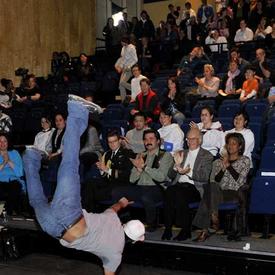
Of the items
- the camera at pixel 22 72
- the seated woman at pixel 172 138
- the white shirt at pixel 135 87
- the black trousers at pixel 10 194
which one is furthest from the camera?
the camera at pixel 22 72

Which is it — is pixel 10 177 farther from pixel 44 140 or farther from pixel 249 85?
pixel 249 85

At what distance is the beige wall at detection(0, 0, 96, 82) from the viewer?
1284 centimetres

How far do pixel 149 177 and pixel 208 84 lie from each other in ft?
10.7

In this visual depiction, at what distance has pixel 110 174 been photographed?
629cm

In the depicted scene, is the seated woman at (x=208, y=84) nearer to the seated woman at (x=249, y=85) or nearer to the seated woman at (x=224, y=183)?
the seated woman at (x=249, y=85)

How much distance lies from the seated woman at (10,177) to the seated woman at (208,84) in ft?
10.6

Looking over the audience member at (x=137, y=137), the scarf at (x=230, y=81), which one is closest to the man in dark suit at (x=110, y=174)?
the audience member at (x=137, y=137)

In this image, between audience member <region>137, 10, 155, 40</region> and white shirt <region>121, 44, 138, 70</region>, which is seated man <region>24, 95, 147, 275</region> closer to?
white shirt <region>121, 44, 138, 70</region>

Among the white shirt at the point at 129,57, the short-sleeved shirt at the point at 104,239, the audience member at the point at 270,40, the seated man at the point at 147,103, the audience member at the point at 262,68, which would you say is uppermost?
the audience member at the point at 270,40

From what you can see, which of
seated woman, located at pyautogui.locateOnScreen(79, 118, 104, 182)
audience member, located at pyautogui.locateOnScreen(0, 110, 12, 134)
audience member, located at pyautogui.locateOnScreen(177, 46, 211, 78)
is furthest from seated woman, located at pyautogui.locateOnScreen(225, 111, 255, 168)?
audience member, located at pyautogui.locateOnScreen(0, 110, 12, 134)

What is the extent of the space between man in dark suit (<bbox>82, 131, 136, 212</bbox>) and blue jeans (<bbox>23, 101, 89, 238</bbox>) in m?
1.97

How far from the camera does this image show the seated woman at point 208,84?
865 cm

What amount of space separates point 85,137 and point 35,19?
23.7 feet

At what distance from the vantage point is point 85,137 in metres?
7.15
